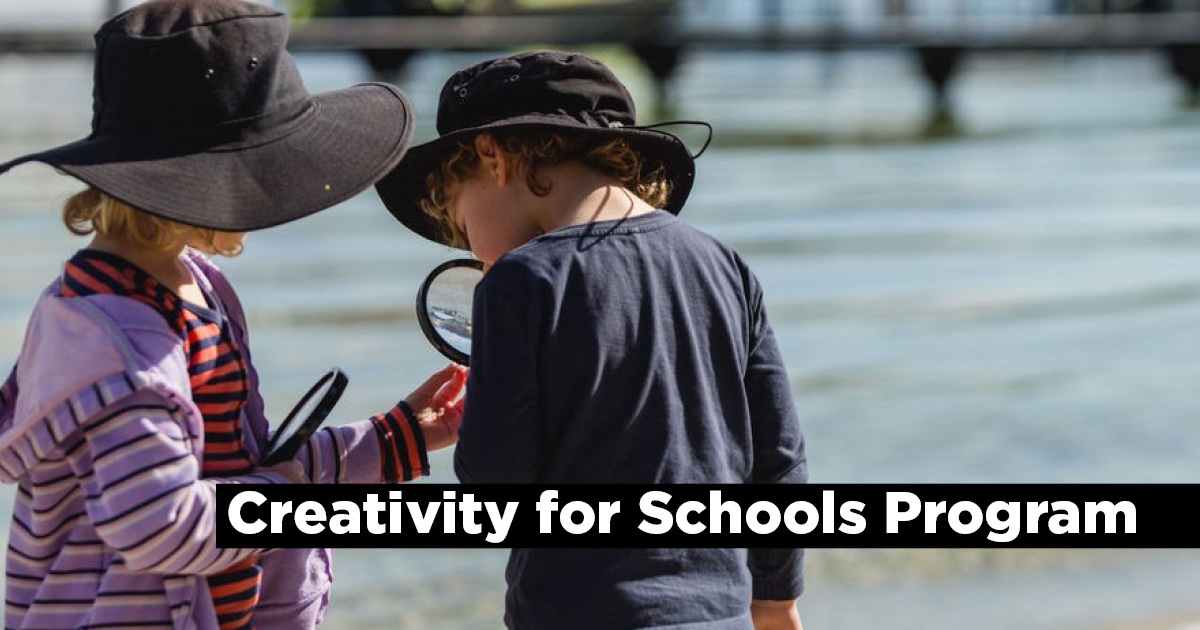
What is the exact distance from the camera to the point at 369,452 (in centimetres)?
237

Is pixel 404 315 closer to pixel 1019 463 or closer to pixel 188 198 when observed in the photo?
pixel 1019 463

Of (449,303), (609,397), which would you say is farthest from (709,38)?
(609,397)

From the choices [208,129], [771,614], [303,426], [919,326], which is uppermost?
[208,129]

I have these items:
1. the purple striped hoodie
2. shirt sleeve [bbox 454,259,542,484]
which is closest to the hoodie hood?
the purple striped hoodie

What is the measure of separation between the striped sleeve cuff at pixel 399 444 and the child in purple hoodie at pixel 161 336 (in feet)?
0.68

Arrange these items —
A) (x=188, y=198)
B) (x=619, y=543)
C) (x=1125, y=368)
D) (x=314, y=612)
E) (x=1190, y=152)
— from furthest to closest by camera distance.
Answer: (x=1190, y=152), (x=1125, y=368), (x=314, y=612), (x=619, y=543), (x=188, y=198)

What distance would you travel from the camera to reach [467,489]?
2.21 metres

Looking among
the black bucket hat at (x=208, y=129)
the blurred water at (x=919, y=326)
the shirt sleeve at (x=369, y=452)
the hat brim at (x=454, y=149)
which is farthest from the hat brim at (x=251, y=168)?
the blurred water at (x=919, y=326)

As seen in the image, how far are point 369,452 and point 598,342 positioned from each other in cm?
45

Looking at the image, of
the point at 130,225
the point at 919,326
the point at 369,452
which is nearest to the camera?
the point at 130,225

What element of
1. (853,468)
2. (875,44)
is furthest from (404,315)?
(875,44)

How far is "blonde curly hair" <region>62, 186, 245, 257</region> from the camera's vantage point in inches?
79.5

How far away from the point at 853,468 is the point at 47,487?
4.76 meters

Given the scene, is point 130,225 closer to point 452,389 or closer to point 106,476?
point 106,476
